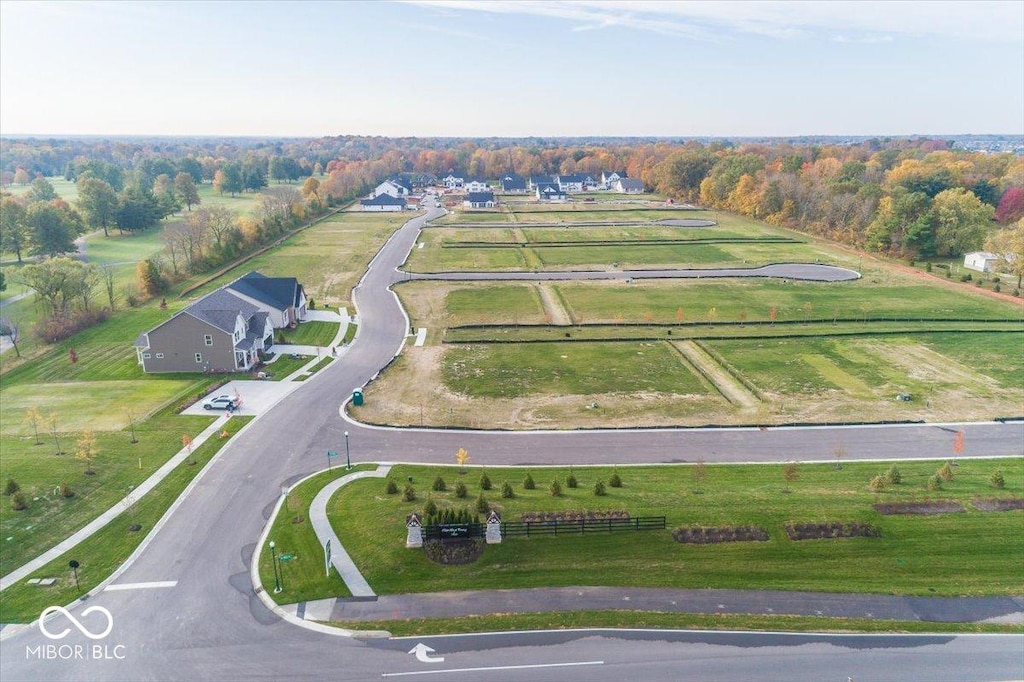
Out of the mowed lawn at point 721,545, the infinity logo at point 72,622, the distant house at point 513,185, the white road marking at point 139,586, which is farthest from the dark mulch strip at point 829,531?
the distant house at point 513,185

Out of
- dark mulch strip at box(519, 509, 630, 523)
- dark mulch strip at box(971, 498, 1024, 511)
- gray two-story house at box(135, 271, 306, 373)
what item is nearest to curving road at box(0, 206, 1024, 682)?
dark mulch strip at box(519, 509, 630, 523)

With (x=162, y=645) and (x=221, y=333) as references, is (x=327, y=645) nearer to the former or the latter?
(x=162, y=645)

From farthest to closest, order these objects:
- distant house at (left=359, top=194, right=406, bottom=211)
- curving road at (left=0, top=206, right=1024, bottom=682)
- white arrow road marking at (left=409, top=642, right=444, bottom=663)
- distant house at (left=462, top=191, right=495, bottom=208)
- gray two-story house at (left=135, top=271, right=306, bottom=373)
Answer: distant house at (left=462, top=191, right=495, bottom=208) < distant house at (left=359, top=194, right=406, bottom=211) < gray two-story house at (left=135, top=271, right=306, bottom=373) < white arrow road marking at (left=409, top=642, right=444, bottom=663) < curving road at (left=0, top=206, right=1024, bottom=682)

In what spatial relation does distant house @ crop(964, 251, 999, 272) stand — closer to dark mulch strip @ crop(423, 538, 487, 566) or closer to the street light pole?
dark mulch strip @ crop(423, 538, 487, 566)

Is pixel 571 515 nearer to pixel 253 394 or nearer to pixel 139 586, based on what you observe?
pixel 139 586

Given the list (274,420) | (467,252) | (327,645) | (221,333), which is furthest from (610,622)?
(467,252)

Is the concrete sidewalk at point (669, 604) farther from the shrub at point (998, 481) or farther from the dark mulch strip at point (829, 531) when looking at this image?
the shrub at point (998, 481)
